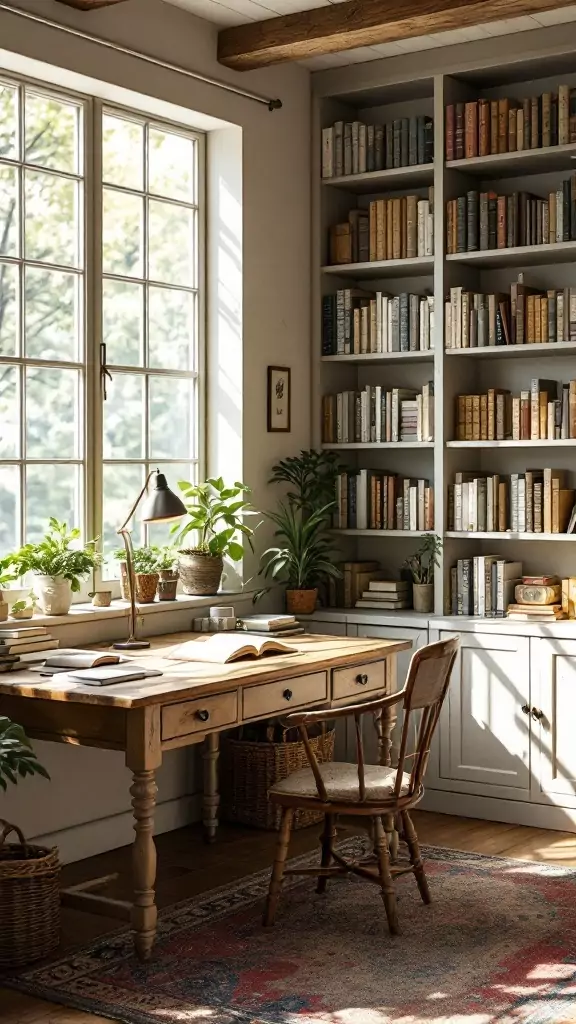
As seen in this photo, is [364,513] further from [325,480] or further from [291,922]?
[291,922]

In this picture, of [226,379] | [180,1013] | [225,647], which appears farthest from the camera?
[226,379]

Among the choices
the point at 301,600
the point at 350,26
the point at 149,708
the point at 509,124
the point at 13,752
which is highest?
the point at 350,26

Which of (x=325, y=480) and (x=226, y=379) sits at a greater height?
(x=226, y=379)

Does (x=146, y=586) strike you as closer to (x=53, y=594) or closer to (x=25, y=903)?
(x=53, y=594)

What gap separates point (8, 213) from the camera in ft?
15.0

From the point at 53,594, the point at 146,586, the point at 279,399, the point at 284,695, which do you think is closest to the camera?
the point at 284,695

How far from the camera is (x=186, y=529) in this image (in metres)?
5.25

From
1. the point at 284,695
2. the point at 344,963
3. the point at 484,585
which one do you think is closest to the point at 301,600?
the point at 484,585

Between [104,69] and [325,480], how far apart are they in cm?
207

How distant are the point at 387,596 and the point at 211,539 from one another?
35.7 inches

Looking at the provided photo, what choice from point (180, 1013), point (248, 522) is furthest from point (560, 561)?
point (180, 1013)

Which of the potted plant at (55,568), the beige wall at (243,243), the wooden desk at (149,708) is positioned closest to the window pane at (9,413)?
the potted plant at (55,568)

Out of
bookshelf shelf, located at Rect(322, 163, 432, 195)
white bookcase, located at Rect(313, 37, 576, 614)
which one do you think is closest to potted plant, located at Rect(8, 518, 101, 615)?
white bookcase, located at Rect(313, 37, 576, 614)

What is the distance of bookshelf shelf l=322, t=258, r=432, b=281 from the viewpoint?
18.6 feet
